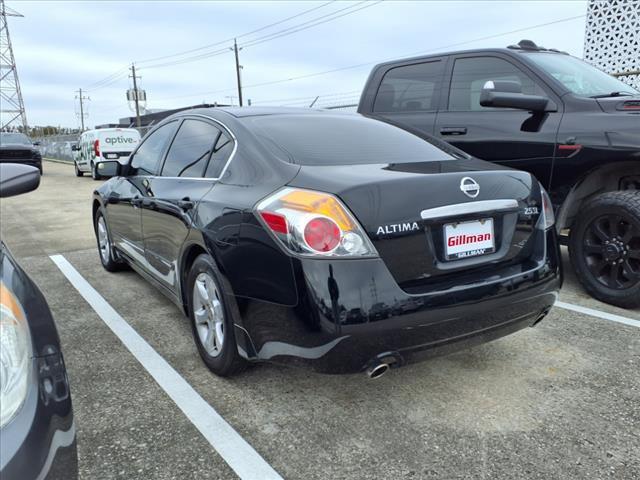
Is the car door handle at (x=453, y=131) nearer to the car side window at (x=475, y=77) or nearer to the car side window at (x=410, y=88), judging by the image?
the car side window at (x=475, y=77)

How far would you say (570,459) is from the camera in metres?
2.10

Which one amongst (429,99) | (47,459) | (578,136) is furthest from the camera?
(429,99)

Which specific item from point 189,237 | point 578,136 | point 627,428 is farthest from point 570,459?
point 578,136

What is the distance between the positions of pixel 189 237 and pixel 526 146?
2784 mm

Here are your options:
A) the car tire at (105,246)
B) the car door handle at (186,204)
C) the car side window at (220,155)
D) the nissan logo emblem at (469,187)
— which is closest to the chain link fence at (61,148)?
the car tire at (105,246)

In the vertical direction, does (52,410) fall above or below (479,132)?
below

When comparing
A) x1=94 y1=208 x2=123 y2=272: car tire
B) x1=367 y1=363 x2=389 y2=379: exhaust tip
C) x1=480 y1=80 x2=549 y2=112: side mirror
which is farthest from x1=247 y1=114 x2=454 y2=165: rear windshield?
x1=94 y1=208 x2=123 y2=272: car tire

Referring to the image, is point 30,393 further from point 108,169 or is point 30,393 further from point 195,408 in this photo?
point 108,169

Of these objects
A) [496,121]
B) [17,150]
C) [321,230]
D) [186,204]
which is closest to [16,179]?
[186,204]

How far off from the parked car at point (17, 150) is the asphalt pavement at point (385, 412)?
15604 mm

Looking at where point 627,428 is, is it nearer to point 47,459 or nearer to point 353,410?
point 353,410

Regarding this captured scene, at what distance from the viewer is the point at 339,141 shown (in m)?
2.82

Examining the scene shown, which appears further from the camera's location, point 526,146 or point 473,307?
point 526,146

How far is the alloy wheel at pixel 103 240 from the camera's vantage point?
4964 millimetres
